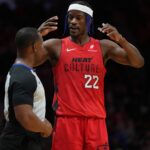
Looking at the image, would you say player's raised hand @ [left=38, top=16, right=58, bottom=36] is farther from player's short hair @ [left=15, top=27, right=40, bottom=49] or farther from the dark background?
the dark background

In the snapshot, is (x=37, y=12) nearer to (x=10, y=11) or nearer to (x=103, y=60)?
(x=10, y=11)

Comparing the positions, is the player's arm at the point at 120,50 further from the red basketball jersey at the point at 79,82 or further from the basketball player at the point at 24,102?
the basketball player at the point at 24,102

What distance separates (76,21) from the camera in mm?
5551

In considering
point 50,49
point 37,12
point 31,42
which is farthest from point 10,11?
point 31,42

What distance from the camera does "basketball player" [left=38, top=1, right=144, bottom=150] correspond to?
5.40 m

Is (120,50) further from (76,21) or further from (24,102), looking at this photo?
(24,102)

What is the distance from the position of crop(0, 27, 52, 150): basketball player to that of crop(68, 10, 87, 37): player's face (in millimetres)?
1004

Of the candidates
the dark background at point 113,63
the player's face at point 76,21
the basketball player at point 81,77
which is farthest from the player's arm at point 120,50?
the dark background at point 113,63

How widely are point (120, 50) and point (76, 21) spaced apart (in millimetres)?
494

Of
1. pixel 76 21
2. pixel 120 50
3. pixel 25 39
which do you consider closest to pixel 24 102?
pixel 25 39

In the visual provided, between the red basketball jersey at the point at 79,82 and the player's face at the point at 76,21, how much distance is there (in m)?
0.14

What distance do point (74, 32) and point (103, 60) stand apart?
14.8 inches

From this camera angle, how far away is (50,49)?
557 centimetres

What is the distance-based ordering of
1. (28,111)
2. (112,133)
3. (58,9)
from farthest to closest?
(58,9) < (112,133) < (28,111)
